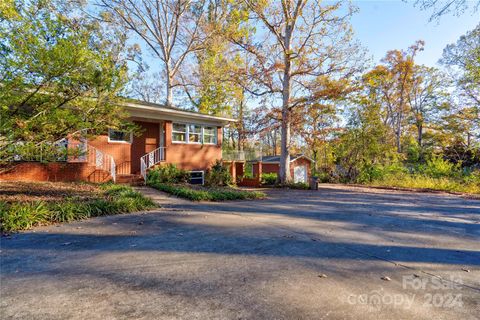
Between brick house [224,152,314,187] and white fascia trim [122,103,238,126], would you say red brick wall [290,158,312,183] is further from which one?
white fascia trim [122,103,238,126]

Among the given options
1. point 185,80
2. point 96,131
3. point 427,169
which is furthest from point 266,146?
point 96,131

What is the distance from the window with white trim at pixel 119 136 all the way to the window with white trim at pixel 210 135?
4271 millimetres

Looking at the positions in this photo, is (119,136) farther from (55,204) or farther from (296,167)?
(296,167)

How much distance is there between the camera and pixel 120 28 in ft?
64.4

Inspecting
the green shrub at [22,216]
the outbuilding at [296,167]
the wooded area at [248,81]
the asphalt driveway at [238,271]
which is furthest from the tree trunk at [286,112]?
the green shrub at [22,216]

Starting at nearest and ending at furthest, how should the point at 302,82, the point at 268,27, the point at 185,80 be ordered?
1. the point at 268,27
2. the point at 302,82
3. the point at 185,80

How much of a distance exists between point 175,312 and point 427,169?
883 inches

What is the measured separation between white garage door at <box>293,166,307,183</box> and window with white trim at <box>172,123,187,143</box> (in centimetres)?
1246

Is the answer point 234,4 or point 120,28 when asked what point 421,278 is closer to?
point 234,4

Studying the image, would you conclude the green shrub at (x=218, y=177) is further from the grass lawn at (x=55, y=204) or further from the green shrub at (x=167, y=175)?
the grass lawn at (x=55, y=204)

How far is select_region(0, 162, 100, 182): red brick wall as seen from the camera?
9.49m

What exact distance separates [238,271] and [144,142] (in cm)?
1227

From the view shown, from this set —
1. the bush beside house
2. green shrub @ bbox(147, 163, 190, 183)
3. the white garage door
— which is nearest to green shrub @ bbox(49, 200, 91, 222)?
the bush beside house

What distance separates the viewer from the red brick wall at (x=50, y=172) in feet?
31.1
